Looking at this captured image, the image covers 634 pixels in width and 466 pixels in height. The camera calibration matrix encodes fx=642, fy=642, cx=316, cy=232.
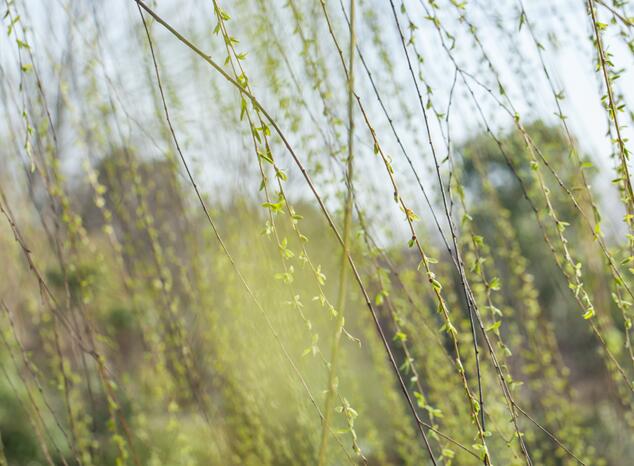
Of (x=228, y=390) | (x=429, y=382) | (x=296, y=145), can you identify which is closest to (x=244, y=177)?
(x=296, y=145)

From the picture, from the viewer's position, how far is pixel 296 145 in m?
1.53

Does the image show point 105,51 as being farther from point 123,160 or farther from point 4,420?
point 4,420

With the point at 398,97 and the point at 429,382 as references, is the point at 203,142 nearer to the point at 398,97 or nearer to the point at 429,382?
the point at 398,97

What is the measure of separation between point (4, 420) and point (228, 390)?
97.5 inches

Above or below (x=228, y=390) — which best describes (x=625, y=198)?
above

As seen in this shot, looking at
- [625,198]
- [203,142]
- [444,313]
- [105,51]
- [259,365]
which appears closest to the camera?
[444,313]

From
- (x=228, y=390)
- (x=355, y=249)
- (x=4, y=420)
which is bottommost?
(x=4, y=420)

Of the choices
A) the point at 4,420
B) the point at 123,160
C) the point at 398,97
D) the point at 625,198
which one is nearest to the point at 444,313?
the point at 625,198

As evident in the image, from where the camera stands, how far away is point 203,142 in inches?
71.3

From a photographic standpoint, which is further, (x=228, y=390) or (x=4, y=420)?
(x=4, y=420)

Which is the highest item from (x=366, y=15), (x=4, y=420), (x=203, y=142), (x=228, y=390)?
(x=366, y=15)

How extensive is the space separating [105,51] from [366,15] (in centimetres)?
61

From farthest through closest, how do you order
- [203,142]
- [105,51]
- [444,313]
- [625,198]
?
[203,142], [105,51], [625,198], [444,313]

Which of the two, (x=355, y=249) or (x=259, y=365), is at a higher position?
(x=355, y=249)
